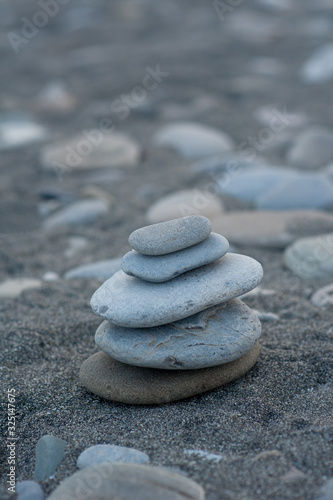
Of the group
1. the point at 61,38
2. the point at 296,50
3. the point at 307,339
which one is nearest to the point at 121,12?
the point at 61,38

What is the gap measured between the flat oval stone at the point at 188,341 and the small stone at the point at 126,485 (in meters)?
0.46

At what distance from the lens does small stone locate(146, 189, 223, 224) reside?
166 inches

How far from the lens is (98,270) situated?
3402mm

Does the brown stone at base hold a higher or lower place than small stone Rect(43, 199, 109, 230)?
higher

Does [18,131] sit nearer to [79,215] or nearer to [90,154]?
[90,154]

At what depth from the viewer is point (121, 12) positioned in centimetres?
1268

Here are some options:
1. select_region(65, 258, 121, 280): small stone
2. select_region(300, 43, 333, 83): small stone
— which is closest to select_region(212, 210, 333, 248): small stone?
select_region(65, 258, 121, 280): small stone

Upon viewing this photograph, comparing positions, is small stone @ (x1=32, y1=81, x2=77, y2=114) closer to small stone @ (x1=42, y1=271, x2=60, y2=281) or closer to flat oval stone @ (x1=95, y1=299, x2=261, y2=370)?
small stone @ (x1=42, y1=271, x2=60, y2=281)

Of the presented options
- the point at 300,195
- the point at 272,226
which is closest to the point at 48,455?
the point at 272,226

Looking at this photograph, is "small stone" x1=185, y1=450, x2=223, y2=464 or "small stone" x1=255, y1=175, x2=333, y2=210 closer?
"small stone" x1=185, y1=450, x2=223, y2=464

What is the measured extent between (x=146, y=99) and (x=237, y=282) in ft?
18.1

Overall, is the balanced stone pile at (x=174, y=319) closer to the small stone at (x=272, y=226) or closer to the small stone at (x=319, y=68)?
the small stone at (x=272, y=226)

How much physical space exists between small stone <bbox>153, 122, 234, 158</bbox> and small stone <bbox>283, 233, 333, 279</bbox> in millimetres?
2338

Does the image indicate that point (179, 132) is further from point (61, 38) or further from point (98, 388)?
point (61, 38)
